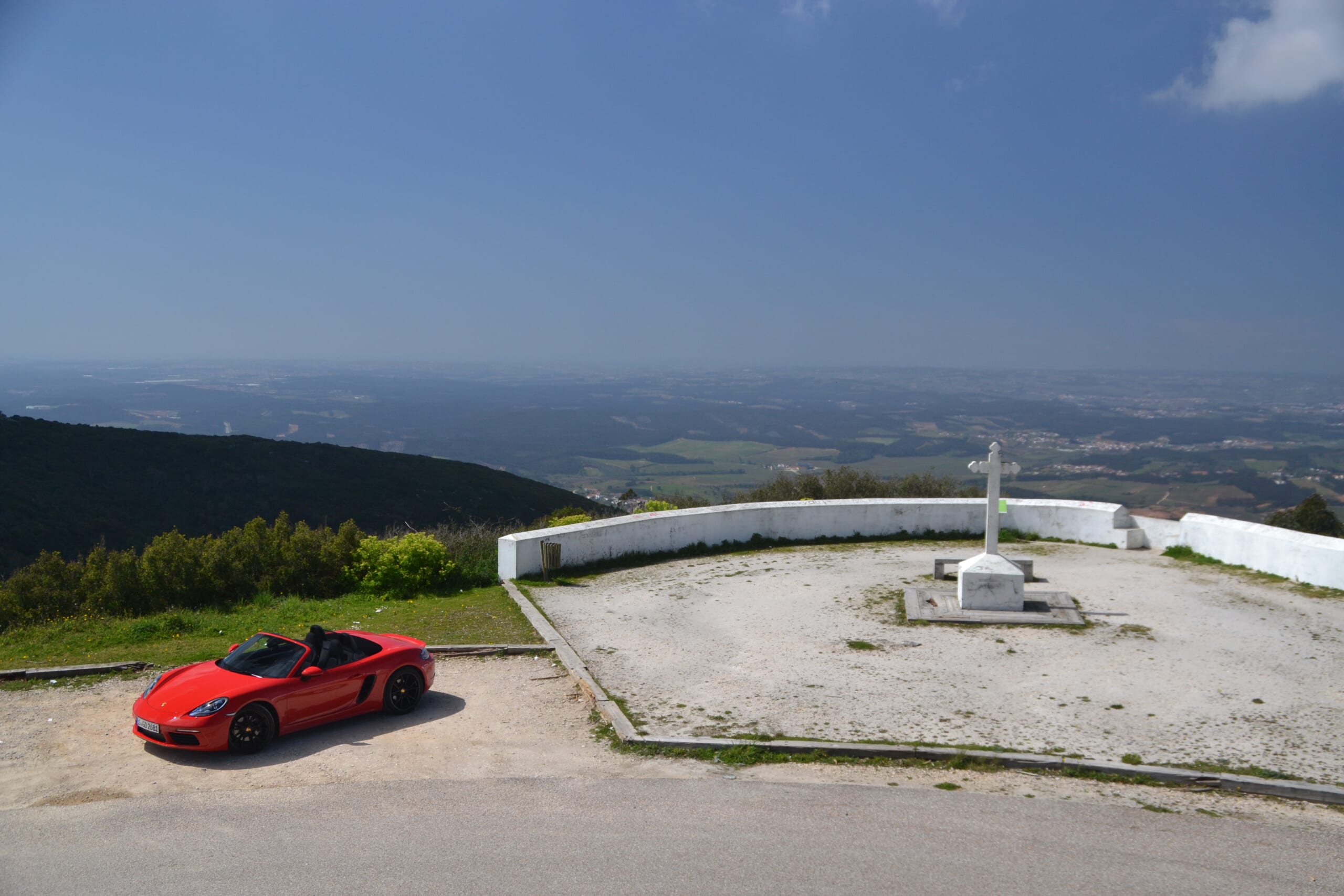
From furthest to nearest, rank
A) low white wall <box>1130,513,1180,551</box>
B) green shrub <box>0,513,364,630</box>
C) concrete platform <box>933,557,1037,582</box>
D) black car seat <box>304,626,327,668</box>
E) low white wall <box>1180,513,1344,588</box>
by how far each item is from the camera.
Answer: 1. low white wall <box>1130,513,1180,551</box>
2. green shrub <box>0,513,364,630</box>
3. concrete platform <box>933,557,1037,582</box>
4. low white wall <box>1180,513,1344,588</box>
5. black car seat <box>304,626,327,668</box>

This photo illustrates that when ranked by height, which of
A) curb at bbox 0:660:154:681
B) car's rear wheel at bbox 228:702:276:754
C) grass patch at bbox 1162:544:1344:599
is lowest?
curb at bbox 0:660:154:681

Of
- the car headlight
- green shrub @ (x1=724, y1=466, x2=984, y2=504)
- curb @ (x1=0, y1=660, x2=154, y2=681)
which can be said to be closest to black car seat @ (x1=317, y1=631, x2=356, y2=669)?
the car headlight

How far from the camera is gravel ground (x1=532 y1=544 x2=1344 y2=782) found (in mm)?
7301

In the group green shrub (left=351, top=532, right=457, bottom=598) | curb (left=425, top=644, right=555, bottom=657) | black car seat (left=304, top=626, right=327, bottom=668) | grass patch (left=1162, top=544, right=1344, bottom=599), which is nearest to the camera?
black car seat (left=304, top=626, right=327, bottom=668)

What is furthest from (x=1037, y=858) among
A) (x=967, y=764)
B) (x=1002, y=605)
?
(x=1002, y=605)

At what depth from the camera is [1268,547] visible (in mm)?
12633

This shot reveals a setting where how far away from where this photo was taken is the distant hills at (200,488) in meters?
29.8

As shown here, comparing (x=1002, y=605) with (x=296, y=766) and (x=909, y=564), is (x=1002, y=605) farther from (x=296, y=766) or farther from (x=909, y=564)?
(x=296, y=766)

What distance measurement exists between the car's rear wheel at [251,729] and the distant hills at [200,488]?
22.3 m

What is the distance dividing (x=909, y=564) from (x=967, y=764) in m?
7.11

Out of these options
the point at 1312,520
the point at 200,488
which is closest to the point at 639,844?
the point at 1312,520

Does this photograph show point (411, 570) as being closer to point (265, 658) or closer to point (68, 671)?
point (68, 671)

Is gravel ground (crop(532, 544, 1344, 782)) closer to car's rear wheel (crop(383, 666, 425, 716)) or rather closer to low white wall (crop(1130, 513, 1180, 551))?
low white wall (crop(1130, 513, 1180, 551))

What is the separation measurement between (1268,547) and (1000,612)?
15.8 feet
